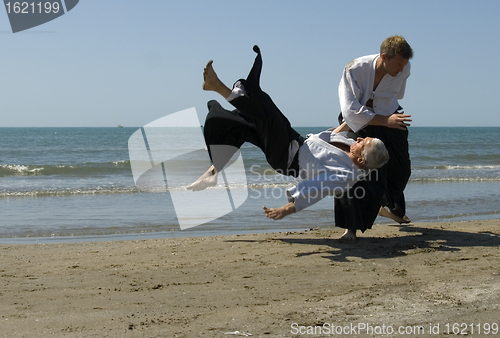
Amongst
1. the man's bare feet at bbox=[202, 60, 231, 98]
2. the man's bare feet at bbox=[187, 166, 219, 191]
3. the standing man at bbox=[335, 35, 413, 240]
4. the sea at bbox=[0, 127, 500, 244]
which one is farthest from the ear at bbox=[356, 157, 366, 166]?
the sea at bbox=[0, 127, 500, 244]

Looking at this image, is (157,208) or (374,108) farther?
(157,208)

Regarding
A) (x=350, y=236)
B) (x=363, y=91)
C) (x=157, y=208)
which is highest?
(x=363, y=91)

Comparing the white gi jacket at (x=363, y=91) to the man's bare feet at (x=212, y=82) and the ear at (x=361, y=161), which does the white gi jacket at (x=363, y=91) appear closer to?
the ear at (x=361, y=161)

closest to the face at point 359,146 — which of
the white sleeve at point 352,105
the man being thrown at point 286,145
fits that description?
the man being thrown at point 286,145

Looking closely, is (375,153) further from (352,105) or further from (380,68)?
(380,68)

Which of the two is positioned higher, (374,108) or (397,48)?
(397,48)

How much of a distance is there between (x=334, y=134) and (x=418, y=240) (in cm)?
137

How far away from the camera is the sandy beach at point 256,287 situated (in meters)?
2.78

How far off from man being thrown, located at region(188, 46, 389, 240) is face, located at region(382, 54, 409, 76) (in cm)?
68

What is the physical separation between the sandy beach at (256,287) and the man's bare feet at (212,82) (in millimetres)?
1419

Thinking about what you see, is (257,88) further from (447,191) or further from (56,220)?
(447,191)

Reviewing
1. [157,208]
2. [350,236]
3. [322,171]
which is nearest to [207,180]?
[322,171]

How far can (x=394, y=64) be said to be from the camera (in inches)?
176

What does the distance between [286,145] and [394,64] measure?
1148 mm
